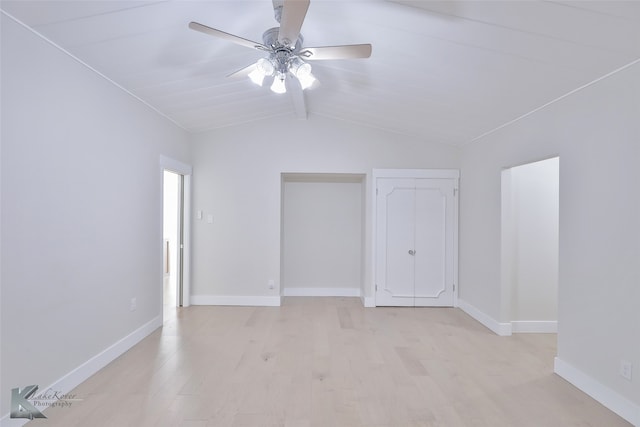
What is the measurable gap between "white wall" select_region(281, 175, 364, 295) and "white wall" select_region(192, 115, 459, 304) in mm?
727

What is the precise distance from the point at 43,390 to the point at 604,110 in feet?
14.5

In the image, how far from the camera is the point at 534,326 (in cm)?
422

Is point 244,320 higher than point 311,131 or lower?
lower

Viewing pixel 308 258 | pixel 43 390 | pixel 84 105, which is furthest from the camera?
pixel 308 258

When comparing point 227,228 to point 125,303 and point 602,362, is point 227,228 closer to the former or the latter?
point 125,303

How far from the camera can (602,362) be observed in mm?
2617

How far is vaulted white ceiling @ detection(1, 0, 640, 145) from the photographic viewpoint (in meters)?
2.13

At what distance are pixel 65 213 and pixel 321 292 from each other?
158 inches

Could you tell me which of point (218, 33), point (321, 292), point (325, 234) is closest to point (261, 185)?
point (325, 234)

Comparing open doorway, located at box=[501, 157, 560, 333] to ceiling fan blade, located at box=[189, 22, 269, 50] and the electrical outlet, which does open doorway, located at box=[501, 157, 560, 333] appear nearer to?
the electrical outlet

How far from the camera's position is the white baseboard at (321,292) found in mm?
5938

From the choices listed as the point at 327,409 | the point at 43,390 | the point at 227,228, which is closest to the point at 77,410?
the point at 43,390

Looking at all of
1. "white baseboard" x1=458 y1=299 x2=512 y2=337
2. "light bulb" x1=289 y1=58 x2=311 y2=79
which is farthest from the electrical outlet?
"light bulb" x1=289 y1=58 x2=311 y2=79

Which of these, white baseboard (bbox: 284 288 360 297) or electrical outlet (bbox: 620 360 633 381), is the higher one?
electrical outlet (bbox: 620 360 633 381)
